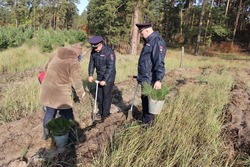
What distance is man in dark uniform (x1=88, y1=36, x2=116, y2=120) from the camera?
3.11 metres

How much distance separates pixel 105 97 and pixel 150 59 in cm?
134

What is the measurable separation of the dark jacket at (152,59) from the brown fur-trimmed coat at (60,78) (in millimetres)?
1057

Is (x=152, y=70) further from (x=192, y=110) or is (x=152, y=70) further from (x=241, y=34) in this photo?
(x=241, y=34)

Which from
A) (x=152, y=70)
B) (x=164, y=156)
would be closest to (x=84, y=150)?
(x=164, y=156)

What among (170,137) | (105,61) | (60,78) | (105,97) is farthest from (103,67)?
(170,137)

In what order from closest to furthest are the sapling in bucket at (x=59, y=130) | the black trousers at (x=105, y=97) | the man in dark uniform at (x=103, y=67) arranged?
the sapling in bucket at (x=59, y=130) < the man in dark uniform at (x=103, y=67) < the black trousers at (x=105, y=97)

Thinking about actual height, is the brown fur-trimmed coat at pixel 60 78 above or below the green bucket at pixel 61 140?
above

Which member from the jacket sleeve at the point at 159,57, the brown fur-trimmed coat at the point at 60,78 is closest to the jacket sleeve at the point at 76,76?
the brown fur-trimmed coat at the point at 60,78

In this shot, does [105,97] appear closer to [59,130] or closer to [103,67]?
[103,67]

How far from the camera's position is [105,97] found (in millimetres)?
3406

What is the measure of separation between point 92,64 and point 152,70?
1.38 m

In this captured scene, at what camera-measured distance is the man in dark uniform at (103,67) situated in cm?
311

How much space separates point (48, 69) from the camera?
8.01ft

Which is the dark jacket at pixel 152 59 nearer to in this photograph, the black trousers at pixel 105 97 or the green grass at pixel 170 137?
the green grass at pixel 170 137
